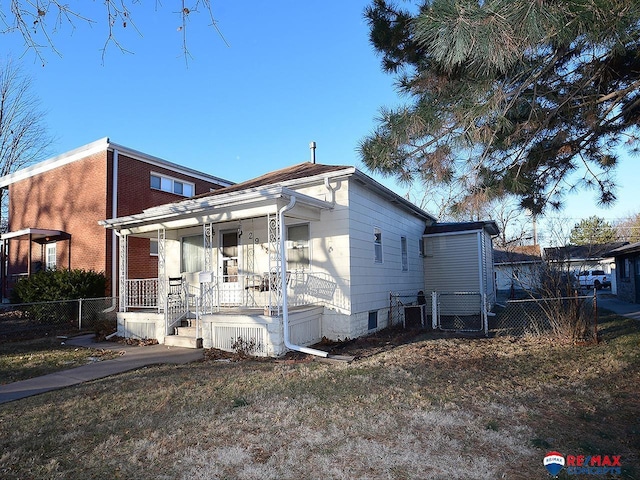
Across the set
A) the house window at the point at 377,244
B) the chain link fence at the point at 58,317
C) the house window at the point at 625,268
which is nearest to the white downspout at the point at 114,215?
the chain link fence at the point at 58,317

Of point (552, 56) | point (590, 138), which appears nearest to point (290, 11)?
point (552, 56)

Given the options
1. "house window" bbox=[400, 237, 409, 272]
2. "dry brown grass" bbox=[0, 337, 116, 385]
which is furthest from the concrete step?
"house window" bbox=[400, 237, 409, 272]

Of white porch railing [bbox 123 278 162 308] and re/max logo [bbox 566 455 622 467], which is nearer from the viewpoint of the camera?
re/max logo [bbox 566 455 622 467]

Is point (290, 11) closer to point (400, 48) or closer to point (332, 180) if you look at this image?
point (400, 48)

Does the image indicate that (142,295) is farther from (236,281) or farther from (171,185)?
(171,185)

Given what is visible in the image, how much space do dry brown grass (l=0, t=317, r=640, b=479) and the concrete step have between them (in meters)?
1.69

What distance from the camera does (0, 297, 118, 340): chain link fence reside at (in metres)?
12.0

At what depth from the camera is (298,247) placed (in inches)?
409

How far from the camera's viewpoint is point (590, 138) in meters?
7.87

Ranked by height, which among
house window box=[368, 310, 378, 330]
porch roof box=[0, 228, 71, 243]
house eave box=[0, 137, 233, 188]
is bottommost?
house window box=[368, 310, 378, 330]

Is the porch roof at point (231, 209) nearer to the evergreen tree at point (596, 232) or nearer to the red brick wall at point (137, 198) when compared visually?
the red brick wall at point (137, 198)

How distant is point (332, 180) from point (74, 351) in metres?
6.95

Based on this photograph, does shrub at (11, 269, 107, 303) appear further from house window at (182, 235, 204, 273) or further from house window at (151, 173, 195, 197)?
house window at (151, 173, 195, 197)

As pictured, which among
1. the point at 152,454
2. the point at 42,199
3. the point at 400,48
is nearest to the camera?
the point at 152,454
